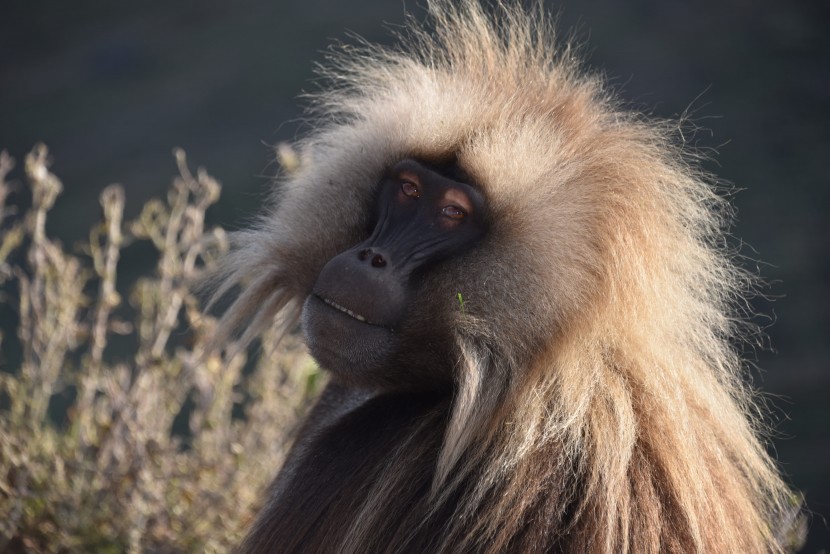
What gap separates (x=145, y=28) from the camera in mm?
9312

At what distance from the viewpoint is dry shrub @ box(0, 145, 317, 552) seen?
3.71m

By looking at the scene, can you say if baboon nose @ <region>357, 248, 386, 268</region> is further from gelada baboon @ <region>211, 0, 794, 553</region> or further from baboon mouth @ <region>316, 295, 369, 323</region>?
baboon mouth @ <region>316, 295, 369, 323</region>

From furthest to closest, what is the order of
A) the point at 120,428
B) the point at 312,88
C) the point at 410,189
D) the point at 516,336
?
the point at 312,88 < the point at 120,428 < the point at 410,189 < the point at 516,336

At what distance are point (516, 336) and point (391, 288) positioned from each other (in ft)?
1.14

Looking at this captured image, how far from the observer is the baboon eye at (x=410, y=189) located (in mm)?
2852

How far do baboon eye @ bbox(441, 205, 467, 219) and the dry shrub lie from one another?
1195mm

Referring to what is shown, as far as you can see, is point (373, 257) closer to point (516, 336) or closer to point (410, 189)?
point (410, 189)

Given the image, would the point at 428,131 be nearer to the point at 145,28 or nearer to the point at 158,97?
the point at 158,97

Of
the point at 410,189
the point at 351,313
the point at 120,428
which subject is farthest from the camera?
the point at 120,428

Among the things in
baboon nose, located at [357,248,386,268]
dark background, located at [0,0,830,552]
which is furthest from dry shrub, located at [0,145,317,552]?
dark background, located at [0,0,830,552]

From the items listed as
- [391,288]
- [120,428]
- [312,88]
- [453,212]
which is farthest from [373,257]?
[312,88]

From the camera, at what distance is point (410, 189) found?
9.43ft

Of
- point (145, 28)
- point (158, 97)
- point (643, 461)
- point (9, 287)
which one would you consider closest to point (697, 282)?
point (643, 461)

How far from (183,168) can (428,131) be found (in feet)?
4.72
